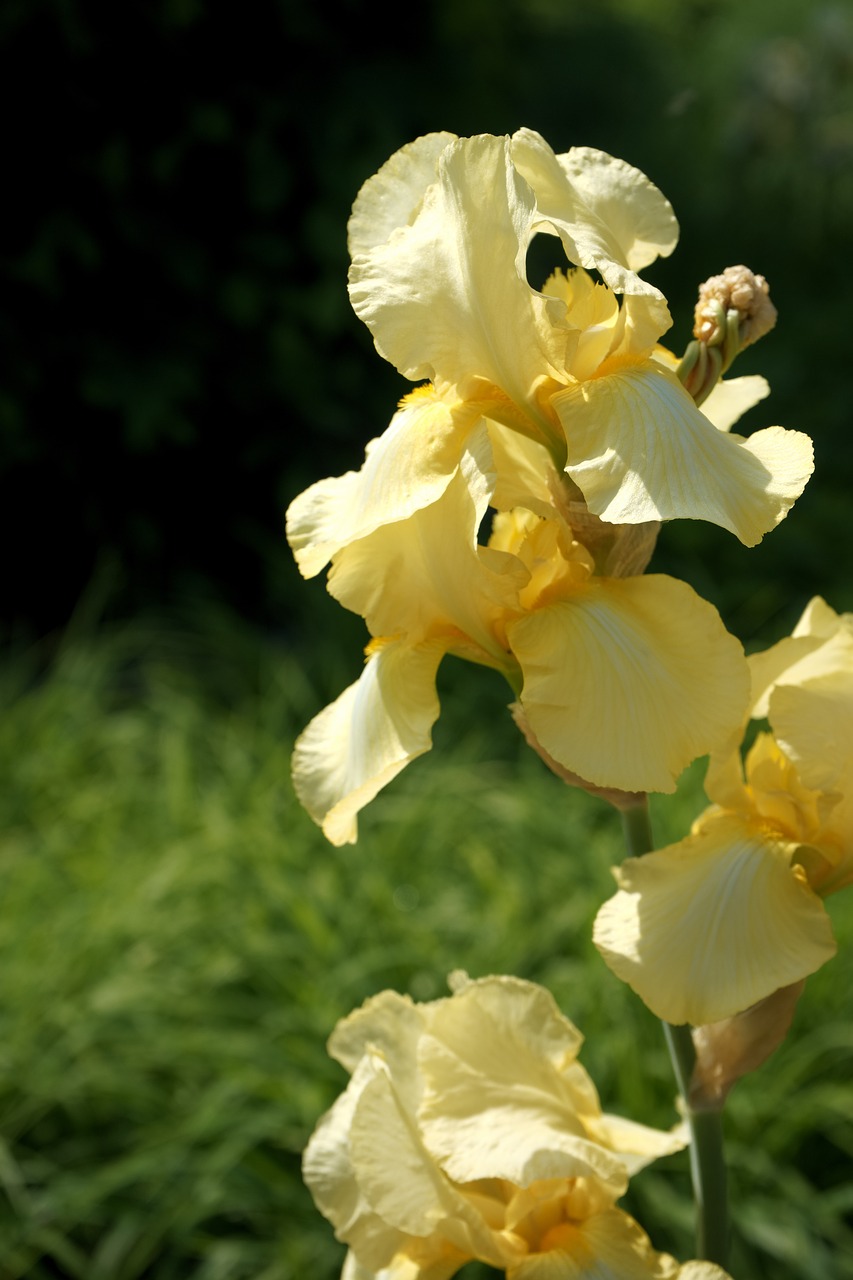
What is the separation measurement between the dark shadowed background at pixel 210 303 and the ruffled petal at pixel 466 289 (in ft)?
9.39

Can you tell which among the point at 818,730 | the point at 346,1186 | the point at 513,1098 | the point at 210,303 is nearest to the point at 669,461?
the point at 818,730

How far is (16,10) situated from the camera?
12.5 feet

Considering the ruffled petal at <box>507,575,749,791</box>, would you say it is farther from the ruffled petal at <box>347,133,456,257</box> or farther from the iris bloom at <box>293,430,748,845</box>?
the ruffled petal at <box>347,133,456,257</box>

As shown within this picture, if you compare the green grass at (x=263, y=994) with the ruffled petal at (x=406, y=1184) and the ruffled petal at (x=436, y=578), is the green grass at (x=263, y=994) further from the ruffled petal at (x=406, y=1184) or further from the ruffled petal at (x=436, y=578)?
the ruffled petal at (x=436, y=578)

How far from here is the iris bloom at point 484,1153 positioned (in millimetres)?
899

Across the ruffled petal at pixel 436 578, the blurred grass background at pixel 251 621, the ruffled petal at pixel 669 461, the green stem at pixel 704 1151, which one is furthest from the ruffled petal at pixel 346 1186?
the blurred grass background at pixel 251 621

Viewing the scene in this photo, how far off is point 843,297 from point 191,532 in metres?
3.01

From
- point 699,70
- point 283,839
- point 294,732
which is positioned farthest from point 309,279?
point 699,70

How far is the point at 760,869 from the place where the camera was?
0.85m

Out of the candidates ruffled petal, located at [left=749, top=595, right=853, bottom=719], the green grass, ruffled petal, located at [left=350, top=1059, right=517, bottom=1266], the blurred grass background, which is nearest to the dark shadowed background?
the blurred grass background

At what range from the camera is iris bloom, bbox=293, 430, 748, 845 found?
0.76 metres

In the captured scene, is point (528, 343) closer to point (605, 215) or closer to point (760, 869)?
point (605, 215)

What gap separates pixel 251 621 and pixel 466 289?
146 inches

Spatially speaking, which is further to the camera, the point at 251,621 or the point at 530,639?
the point at 251,621
